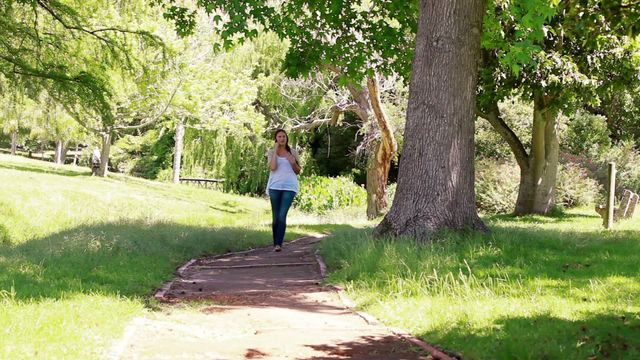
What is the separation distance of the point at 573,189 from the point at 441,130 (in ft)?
62.8

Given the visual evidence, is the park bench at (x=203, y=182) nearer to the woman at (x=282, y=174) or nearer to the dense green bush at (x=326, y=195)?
the dense green bush at (x=326, y=195)

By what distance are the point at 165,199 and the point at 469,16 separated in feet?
74.2

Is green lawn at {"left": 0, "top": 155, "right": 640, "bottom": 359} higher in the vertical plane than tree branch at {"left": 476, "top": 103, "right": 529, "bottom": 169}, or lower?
lower

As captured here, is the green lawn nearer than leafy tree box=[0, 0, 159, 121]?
Yes

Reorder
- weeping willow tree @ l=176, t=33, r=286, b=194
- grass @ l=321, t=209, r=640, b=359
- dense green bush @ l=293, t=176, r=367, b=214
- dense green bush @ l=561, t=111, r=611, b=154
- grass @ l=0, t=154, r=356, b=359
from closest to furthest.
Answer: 1. grass @ l=0, t=154, r=356, b=359
2. grass @ l=321, t=209, r=640, b=359
3. dense green bush @ l=293, t=176, r=367, b=214
4. dense green bush @ l=561, t=111, r=611, b=154
5. weeping willow tree @ l=176, t=33, r=286, b=194

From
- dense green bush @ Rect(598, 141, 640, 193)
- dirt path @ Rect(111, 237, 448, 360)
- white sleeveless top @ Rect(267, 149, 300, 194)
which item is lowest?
dirt path @ Rect(111, 237, 448, 360)

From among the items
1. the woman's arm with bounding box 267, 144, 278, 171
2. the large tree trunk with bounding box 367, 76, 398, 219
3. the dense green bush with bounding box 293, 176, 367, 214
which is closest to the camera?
the woman's arm with bounding box 267, 144, 278, 171

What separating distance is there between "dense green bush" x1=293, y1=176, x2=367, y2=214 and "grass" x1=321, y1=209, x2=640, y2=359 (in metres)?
20.8

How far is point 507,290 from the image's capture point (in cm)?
705

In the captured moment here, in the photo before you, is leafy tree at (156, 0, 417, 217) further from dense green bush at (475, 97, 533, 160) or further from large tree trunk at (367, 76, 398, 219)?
dense green bush at (475, 97, 533, 160)

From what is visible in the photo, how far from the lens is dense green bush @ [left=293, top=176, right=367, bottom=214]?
105 ft

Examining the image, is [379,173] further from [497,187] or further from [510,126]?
[510,126]

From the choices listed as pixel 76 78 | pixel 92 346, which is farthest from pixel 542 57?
pixel 92 346

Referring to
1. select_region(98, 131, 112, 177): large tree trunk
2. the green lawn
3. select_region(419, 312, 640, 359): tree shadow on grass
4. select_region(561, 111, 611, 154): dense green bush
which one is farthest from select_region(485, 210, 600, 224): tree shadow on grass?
select_region(98, 131, 112, 177): large tree trunk
